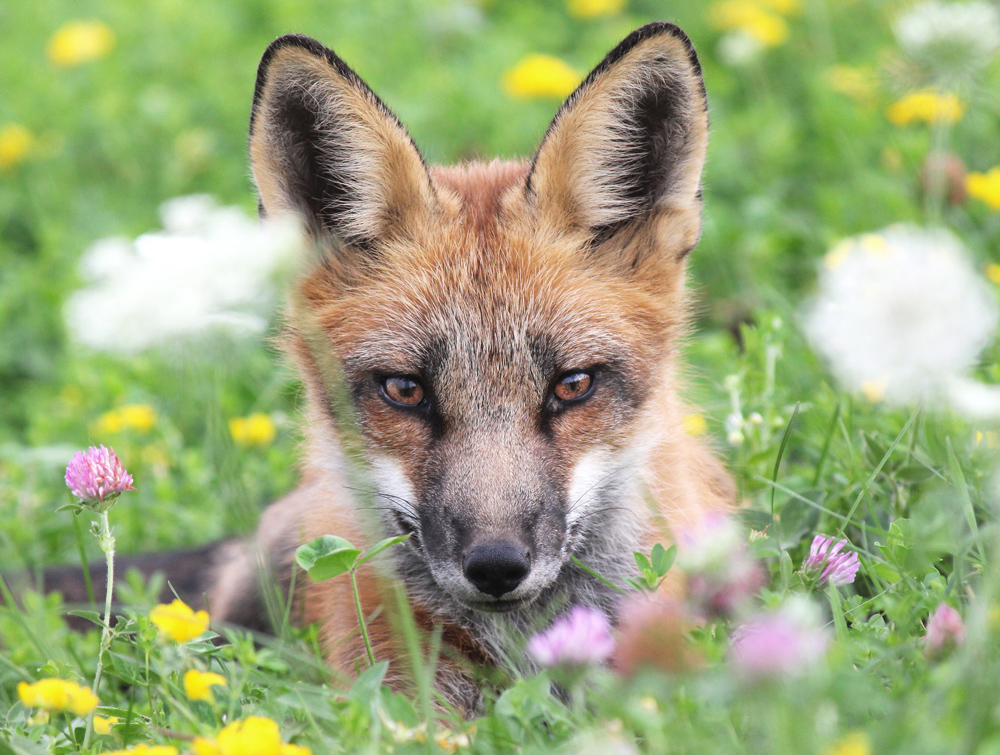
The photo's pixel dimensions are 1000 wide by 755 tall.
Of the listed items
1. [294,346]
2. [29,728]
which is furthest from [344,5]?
[29,728]

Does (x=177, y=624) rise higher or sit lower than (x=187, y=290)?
lower

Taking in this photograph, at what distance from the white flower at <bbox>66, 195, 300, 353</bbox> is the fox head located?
83cm

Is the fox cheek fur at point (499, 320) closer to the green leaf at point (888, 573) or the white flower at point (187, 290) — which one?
the green leaf at point (888, 573)

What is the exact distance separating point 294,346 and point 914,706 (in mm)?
2379

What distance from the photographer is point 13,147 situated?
24.0 ft

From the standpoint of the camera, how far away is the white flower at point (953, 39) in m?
3.01

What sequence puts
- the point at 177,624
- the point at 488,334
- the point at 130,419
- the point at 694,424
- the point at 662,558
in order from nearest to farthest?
the point at 177,624
the point at 662,558
the point at 488,334
the point at 694,424
the point at 130,419

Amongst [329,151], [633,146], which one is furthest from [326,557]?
[633,146]

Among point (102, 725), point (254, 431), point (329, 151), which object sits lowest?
point (254, 431)

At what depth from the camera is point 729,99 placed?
7.33 m

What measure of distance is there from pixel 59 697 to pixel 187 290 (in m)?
0.96

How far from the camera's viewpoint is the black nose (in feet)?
8.35

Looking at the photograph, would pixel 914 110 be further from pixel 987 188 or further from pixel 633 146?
pixel 633 146

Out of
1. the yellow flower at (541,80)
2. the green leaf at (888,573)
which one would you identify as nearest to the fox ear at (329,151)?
the green leaf at (888,573)
